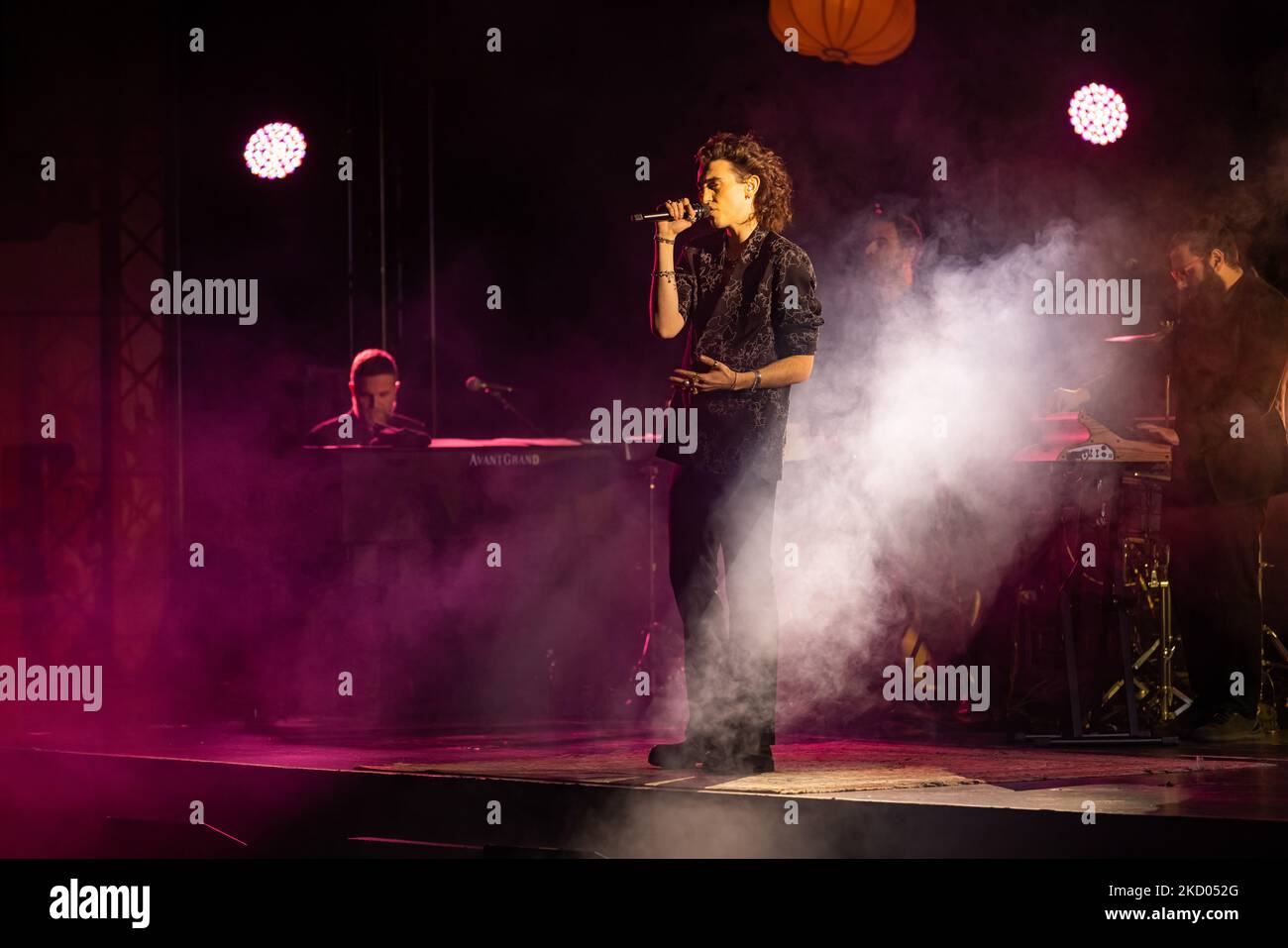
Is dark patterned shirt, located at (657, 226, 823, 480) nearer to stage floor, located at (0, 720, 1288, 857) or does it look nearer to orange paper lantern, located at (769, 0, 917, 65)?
stage floor, located at (0, 720, 1288, 857)

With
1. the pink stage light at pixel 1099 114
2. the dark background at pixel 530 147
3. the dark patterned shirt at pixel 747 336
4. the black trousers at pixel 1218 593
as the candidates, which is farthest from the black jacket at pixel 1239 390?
the dark background at pixel 530 147

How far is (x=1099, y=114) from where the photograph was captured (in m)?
8.45

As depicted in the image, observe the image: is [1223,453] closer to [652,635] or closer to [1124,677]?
[1124,677]

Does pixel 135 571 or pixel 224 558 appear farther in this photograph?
pixel 135 571

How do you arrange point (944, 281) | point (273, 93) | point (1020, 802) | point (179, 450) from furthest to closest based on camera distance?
point (273, 93) < point (179, 450) < point (944, 281) < point (1020, 802)

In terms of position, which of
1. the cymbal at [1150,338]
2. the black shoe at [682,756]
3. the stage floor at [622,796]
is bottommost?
the stage floor at [622,796]

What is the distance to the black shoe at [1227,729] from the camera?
212 inches

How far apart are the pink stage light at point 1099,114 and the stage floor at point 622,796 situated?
4.23m

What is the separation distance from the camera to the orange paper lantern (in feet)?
25.1

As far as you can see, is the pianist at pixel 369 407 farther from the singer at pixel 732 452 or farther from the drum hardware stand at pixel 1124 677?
the drum hardware stand at pixel 1124 677
